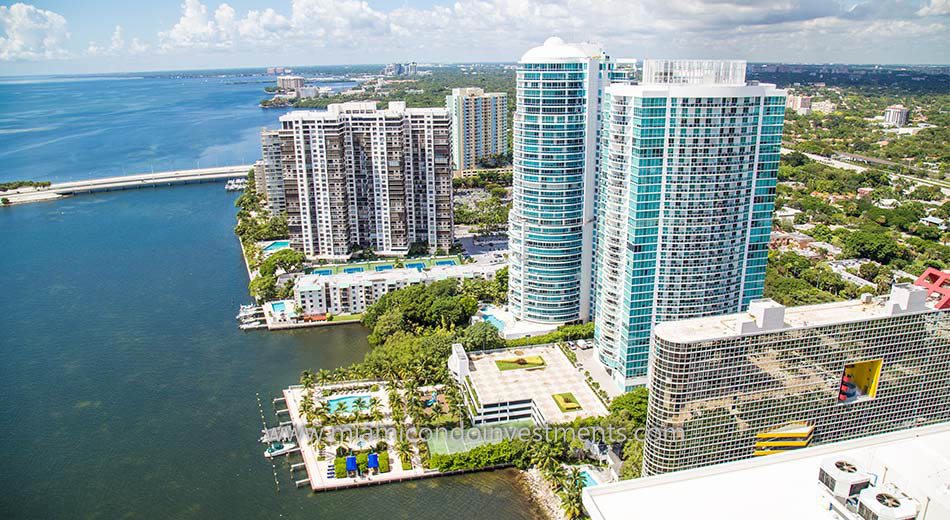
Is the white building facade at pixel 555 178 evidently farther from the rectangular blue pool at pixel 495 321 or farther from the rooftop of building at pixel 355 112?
the rooftop of building at pixel 355 112

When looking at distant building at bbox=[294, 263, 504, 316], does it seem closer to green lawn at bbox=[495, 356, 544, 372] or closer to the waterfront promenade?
green lawn at bbox=[495, 356, 544, 372]

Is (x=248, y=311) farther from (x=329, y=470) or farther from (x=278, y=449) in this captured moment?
(x=329, y=470)

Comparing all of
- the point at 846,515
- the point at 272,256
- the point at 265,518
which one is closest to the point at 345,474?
the point at 265,518

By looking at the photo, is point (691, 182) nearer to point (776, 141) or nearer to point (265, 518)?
point (776, 141)

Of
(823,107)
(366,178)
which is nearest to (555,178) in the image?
(366,178)

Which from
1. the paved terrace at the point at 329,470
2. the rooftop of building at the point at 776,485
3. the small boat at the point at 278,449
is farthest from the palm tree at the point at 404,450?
the rooftop of building at the point at 776,485
